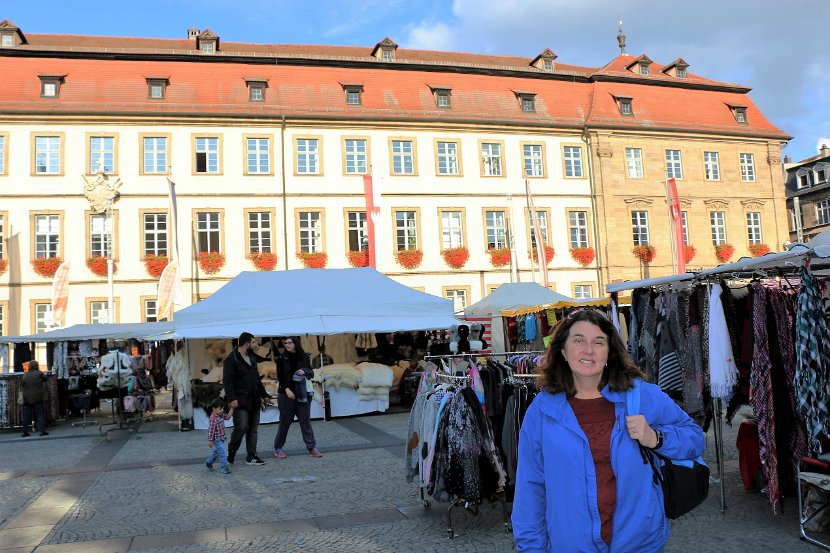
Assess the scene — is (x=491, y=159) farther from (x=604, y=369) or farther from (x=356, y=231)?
(x=604, y=369)

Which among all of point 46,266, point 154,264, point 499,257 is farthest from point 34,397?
point 499,257

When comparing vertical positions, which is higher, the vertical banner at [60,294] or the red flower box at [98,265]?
the red flower box at [98,265]

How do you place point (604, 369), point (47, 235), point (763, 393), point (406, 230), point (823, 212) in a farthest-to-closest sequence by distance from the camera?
point (823, 212) → point (406, 230) → point (47, 235) → point (763, 393) → point (604, 369)

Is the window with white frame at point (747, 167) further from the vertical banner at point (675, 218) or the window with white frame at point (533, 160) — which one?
the window with white frame at point (533, 160)

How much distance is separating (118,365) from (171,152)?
17178 mm

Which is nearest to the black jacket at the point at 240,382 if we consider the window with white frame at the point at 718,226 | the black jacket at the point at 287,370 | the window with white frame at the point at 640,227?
the black jacket at the point at 287,370

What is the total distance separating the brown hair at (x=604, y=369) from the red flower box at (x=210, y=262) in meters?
28.2

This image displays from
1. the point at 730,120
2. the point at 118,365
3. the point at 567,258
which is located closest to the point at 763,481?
the point at 118,365

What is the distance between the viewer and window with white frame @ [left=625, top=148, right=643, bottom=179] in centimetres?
3500

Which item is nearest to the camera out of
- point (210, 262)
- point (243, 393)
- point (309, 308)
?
point (243, 393)

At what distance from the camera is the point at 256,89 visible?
32219 mm

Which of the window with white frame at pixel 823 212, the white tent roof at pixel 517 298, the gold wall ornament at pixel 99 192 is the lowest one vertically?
the white tent roof at pixel 517 298

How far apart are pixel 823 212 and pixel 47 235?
176ft

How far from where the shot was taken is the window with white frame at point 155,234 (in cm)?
2973
